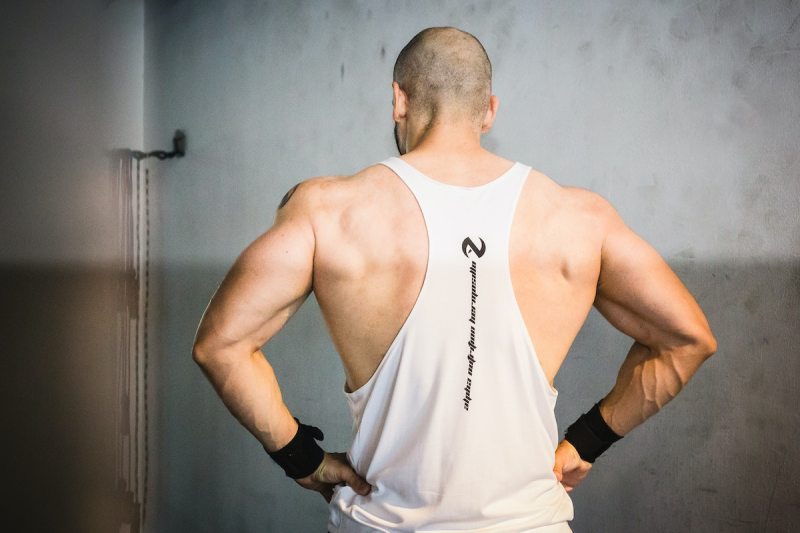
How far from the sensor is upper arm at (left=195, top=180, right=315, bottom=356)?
3.86ft

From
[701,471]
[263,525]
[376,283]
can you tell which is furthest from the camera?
[263,525]

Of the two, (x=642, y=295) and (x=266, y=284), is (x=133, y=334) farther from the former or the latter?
(x=642, y=295)

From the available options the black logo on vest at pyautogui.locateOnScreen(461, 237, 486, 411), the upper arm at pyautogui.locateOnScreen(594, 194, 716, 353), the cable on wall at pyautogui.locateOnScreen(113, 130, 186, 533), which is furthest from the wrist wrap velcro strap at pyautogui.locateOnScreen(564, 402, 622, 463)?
the cable on wall at pyautogui.locateOnScreen(113, 130, 186, 533)

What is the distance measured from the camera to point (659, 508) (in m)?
1.70

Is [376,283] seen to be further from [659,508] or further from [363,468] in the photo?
[659,508]

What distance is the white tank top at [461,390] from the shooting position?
113cm

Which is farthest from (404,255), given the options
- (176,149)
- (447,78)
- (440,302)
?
(176,149)

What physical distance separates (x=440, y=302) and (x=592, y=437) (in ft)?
1.92

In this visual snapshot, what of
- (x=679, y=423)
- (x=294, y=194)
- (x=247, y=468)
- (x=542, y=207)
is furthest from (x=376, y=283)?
(x=247, y=468)

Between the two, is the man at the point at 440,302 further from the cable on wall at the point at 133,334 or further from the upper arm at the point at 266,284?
the cable on wall at the point at 133,334

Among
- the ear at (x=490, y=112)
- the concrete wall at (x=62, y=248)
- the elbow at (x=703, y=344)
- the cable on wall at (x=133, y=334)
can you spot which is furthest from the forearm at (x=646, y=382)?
the cable on wall at (x=133, y=334)

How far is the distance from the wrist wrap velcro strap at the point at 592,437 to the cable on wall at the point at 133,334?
1.62m

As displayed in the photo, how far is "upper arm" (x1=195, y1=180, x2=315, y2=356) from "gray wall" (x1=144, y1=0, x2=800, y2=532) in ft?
2.89

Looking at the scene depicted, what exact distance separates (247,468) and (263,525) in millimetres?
208
